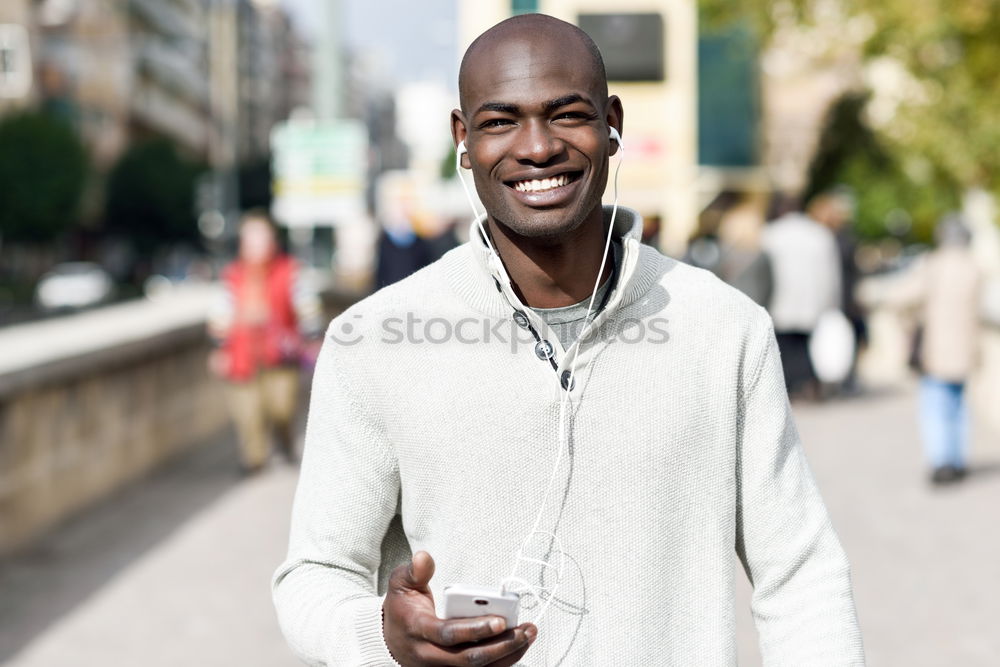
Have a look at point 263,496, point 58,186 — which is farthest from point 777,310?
point 58,186

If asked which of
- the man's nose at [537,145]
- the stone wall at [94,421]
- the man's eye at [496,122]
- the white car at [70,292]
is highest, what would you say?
the man's eye at [496,122]

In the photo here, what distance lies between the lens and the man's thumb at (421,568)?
182 centimetres

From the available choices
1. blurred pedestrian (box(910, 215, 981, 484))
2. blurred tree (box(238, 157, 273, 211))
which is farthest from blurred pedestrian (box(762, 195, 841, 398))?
blurred tree (box(238, 157, 273, 211))

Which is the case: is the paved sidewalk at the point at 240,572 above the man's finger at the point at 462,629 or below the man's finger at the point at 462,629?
below

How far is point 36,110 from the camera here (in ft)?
216

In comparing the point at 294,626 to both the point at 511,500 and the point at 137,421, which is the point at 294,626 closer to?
the point at 511,500

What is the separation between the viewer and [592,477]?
212 centimetres

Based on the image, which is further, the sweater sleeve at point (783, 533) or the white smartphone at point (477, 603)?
the sweater sleeve at point (783, 533)

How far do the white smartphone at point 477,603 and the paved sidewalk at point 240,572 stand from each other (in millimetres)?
4247

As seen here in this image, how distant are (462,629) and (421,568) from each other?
9 cm

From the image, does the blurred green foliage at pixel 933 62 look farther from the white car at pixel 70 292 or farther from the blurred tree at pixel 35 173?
the blurred tree at pixel 35 173

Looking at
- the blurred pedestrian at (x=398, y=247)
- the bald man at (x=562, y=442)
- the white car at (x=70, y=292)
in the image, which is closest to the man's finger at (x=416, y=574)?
the bald man at (x=562, y=442)

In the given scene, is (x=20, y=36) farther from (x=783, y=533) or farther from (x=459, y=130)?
(x=783, y=533)

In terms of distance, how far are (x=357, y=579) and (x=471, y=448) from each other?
26 cm
